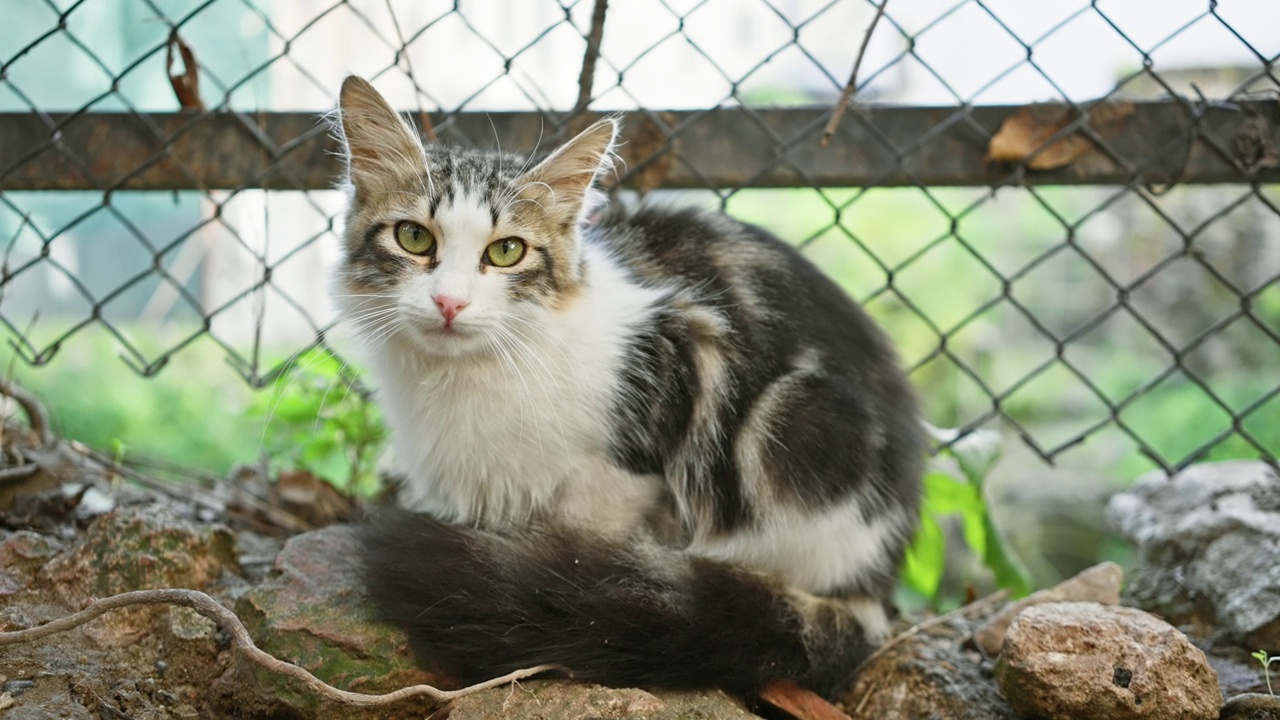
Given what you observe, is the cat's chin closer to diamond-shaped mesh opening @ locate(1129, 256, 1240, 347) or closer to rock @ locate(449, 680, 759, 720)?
rock @ locate(449, 680, 759, 720)

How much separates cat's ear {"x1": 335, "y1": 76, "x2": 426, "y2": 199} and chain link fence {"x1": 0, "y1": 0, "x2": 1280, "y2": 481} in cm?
10

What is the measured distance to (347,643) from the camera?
6.63 feet

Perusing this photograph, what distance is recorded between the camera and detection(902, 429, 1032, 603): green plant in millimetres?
3000

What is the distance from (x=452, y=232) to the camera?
225 cm

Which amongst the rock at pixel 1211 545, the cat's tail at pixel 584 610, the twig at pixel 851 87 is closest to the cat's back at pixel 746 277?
the twig at pixel 851 87

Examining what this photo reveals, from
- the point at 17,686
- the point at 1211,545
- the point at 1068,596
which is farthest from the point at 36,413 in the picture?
the point at 1211,545

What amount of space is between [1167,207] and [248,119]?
7.78 m

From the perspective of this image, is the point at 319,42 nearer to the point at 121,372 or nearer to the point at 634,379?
the point at 121,372

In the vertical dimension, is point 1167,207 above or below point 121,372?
above

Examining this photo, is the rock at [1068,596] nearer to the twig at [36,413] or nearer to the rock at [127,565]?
the rock at [127,565]

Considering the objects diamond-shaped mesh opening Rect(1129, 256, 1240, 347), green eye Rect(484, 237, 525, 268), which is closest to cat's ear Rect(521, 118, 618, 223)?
green eye Rect(484, 237, 525, 268)

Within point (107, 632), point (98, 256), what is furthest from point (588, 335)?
point (98, 256)

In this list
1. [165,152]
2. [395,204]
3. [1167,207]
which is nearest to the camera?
[395,204]

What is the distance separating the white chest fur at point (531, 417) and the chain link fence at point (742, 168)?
0.40 m
